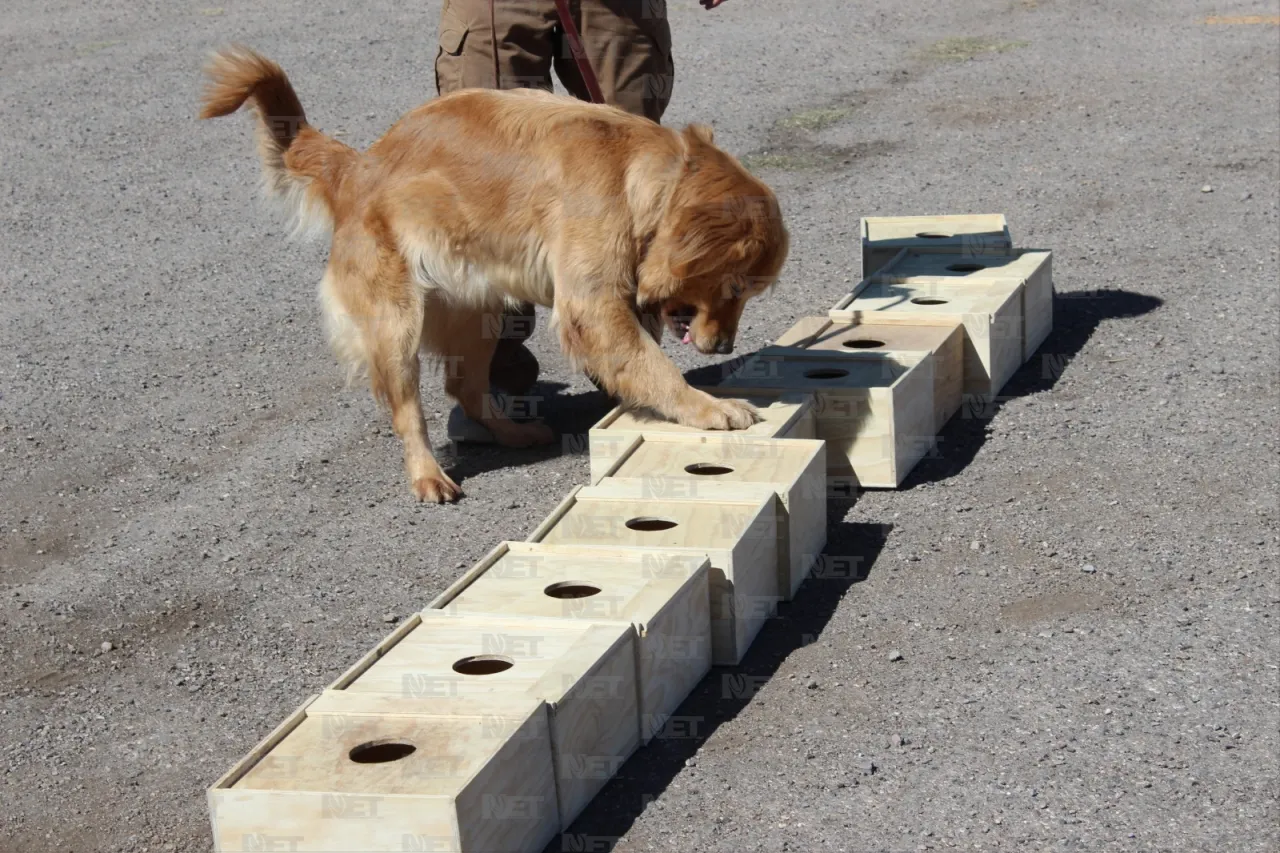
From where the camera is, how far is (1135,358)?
7008 millimetres

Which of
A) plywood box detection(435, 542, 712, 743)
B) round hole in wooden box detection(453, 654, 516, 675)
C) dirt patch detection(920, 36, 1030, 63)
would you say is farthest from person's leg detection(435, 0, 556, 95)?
dirt patch detection(920, 36, 1030, 63)

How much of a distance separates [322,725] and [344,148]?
3014 millimetres

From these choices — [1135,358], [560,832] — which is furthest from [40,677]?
[1135,358]

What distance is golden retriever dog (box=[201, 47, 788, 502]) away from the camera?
553cm

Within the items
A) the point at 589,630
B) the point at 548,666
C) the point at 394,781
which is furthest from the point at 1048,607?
the point at 394,781

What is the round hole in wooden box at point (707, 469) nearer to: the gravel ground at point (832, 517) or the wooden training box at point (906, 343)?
the gravel ground at point (832, 517)

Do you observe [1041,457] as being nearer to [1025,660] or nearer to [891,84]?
[1025,660]

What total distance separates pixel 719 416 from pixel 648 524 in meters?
0.70

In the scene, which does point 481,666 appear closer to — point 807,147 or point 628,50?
point 628,50

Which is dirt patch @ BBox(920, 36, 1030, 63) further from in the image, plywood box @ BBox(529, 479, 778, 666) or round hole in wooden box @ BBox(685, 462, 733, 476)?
plywood box @ BBox(529, 479, 778, 666)

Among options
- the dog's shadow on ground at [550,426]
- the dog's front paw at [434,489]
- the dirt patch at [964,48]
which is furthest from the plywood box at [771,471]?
the dirt patch at [964,48]

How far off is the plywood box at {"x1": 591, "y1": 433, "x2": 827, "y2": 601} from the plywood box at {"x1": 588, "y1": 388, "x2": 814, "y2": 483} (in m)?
0.06

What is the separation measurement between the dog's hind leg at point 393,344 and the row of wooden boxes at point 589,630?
0.75 metres

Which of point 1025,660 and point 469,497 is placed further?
point 469,497
